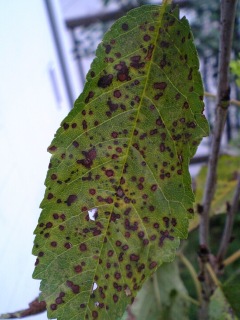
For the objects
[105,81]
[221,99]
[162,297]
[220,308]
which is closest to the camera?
[105,81]

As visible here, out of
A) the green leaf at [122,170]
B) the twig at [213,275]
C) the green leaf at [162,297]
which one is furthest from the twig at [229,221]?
the green leaf at [122,170]

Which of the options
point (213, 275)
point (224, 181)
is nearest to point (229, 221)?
point (213, 275)

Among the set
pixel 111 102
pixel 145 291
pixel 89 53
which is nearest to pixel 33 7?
pixel 89 53

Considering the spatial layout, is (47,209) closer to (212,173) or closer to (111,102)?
(111,102)

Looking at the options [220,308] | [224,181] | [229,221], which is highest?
[224,181]

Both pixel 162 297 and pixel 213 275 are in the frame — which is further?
pixel 162 297

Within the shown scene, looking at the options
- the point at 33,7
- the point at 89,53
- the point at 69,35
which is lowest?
the point at 33,7

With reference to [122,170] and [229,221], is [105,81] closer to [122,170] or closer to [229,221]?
[122,170]
